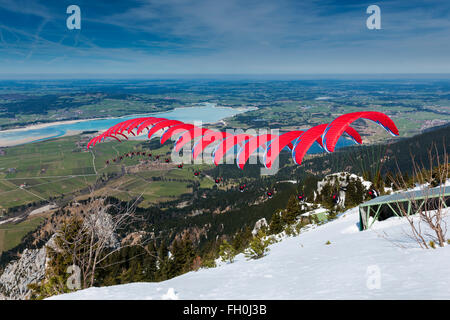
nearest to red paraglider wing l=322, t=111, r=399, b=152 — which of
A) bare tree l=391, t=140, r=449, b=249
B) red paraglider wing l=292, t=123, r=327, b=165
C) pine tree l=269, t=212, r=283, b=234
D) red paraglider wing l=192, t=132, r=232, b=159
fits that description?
red paraglider wing l=292, t=123, r=327, b=165

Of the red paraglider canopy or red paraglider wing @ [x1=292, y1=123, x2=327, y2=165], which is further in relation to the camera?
red paraglider wing @ [x1=292, y1=123, x2=327, y2=165]

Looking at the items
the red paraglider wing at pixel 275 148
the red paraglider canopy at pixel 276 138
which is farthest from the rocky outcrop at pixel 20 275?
the red paraglider wing at pixel 275 148

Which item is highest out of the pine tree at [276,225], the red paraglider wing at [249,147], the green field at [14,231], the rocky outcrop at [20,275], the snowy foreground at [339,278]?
the red paraglider wing at [249,147]

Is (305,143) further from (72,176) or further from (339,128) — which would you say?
(72,176)

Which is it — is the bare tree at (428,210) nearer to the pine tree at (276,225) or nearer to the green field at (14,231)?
the pine tree at (276,225)

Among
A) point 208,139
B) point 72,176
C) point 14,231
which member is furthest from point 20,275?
point 72,176

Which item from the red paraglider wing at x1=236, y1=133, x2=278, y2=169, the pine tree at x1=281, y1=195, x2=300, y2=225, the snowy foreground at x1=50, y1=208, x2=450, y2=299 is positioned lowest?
the pine tree at x1=281, y1=195, x2=300, y2=225

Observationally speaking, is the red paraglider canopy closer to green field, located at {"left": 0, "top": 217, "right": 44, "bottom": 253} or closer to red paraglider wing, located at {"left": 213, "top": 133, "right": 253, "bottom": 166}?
red paraglider wing, located at {"left": 213, "top": 133, "right": 253, "bottom": 166}

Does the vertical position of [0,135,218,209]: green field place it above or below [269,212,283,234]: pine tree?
below

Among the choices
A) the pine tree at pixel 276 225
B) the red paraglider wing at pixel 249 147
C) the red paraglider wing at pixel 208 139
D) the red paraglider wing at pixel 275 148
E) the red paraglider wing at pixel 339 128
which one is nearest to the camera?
the red paraglider wing at pixel 339 128
